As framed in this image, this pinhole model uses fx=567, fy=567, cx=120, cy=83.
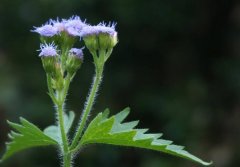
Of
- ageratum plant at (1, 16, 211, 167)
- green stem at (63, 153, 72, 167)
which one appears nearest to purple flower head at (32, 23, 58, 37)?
ageratum plant at (1, 16, 211, 167)

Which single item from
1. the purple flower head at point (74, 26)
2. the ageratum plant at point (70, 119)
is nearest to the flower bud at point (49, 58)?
the ageratum plant at point (70, 119)

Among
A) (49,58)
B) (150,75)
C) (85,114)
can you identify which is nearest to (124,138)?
(85,114)

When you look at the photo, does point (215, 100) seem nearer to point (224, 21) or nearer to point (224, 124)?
point (224, 124)

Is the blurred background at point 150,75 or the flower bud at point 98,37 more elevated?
the blurred background at point 150,75

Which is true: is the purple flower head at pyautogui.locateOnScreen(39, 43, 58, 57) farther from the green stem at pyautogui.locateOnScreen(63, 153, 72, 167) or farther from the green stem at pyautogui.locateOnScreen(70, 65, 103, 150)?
the green stem at pyautogui.locateOnScreen(63, 153, 72, 167)

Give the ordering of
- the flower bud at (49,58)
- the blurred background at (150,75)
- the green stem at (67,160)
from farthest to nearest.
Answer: the blurred background at (150,75) → the flower bud at (49,58) → the green stem at (67,160)

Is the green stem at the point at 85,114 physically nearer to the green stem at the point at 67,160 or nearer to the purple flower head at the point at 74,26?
the green stem at the point at 67,160
